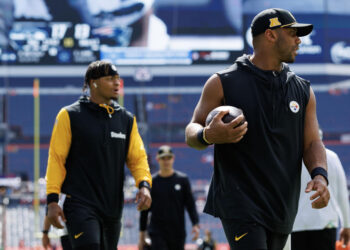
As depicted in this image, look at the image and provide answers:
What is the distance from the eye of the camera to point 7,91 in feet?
83.4

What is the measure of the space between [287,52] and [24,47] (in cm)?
2270

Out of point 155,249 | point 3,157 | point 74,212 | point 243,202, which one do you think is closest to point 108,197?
point 74,212

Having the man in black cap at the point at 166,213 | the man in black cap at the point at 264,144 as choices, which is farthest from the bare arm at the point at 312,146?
the man in black cap at the point at 166,213

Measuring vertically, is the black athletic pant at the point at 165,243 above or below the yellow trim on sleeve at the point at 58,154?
below

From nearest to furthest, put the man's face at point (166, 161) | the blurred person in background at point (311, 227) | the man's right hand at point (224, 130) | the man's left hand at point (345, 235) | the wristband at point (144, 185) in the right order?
the man's right hand at point (224, 130)
the wristband at point (144, 185)
the blurred person in background at point (311, 227)
the man's left hand at point (345, 235)
the man's face at point (166, 161)

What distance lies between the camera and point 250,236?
3240 millimetres

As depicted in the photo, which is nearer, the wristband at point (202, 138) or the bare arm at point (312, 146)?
the wristband at point (202, 138)

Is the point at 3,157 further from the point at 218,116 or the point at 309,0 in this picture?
the point at 218,116

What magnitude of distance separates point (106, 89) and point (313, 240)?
174 cm

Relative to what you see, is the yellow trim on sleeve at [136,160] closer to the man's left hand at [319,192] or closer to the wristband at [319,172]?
the wristband at [319,172]

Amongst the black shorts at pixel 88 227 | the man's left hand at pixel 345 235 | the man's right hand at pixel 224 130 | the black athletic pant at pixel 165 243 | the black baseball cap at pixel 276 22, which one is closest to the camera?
the man's right hand at pixel 224 130

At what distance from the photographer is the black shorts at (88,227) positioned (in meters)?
4.52

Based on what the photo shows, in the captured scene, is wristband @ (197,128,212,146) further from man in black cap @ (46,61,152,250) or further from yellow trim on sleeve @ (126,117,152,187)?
yellow trim on sleeve @ (126,117,152,187)

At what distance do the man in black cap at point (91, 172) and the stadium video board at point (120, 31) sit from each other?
20442 millimetres
